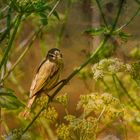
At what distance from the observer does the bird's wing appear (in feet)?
4.33

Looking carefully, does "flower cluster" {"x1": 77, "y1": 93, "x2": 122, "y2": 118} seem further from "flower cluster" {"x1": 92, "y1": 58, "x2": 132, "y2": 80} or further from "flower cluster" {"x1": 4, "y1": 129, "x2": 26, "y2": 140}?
"flower cluster" {"x1": 4, "y1": 129, "x2": 26, "y2": 140}

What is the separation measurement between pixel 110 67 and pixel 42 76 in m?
0.17

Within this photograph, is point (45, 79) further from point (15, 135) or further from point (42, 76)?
point (15, 135)

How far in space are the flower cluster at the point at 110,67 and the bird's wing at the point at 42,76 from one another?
109mm

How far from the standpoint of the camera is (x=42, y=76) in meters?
1.34

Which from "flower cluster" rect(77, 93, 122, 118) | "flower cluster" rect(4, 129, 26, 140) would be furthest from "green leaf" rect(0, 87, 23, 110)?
"flower cluster" rect(77, 93, 122, 118)

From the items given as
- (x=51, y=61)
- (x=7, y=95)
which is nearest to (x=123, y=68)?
(x=51, y=61)

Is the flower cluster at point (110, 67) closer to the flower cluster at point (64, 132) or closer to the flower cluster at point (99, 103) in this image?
the flower cluster at point (99, 103)

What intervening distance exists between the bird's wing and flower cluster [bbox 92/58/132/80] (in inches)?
4.3

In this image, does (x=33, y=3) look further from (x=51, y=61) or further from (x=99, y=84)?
(x=99, y=84)

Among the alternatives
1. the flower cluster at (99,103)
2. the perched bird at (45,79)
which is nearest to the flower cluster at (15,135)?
the perched bird at (45,79)

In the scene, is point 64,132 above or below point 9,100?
below

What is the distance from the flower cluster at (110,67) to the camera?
4.31ft

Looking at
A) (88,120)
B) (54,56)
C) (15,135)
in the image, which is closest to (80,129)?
(88,120)
